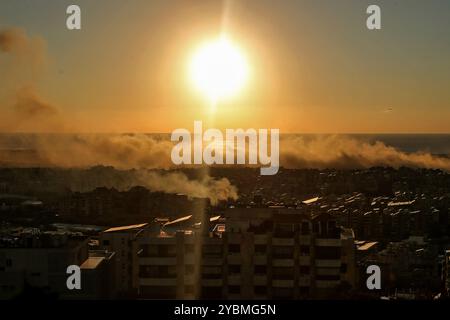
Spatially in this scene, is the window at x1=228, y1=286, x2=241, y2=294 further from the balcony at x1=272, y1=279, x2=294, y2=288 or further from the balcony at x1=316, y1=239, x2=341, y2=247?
the balcony at x1=316, y1=239, x2=341, y2=247

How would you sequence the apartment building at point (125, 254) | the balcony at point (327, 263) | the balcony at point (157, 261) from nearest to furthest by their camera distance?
the balcony at point (157, 261)
the balcony at point (327, 263)
the apartment building at point (125, 254)

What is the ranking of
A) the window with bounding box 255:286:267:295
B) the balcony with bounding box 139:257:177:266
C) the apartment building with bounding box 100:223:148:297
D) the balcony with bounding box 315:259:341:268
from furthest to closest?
the apartment building with bounding box 100:223:148:297 → the balcony with bounding box 315:259:341:268 → the window with bounding box 255:286:267:295 → the balcony with bounding box 139:257:177:266

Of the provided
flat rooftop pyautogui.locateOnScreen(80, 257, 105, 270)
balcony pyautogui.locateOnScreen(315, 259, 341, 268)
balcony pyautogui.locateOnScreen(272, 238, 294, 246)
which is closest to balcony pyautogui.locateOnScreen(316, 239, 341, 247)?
balcony pyautogui.locateOnScreen(315, 259, 341, 268)

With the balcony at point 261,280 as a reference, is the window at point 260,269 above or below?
above

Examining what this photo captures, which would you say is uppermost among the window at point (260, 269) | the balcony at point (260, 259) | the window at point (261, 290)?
the balcony at point (260, 259)

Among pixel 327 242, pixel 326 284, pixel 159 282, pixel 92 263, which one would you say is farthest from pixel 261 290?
pixel 92 263

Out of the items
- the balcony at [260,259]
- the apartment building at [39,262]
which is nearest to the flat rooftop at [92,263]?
the apartment building at [39,262]

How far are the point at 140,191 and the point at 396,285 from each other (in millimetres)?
4971

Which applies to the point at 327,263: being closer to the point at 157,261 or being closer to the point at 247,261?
the point at 247,261

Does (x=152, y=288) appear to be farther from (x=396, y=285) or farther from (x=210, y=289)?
(x=396, y=285)

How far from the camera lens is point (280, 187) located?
9766 mm

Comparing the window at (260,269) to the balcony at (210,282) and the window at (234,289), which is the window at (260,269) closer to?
the window at (234,289)

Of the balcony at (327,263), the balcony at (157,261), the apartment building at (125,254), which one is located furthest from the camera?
the apartment building at (125,254)
